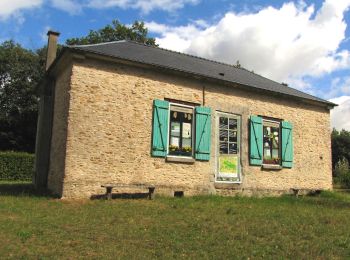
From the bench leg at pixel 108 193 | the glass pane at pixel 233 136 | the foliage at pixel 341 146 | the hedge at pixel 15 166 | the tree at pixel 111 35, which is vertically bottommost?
the bench leg at pixel 108 193

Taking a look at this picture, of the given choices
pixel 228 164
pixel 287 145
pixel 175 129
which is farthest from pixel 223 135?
pixel 287 145

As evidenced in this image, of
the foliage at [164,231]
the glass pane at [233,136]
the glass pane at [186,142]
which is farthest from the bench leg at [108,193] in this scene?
the glass pane at [233,136]

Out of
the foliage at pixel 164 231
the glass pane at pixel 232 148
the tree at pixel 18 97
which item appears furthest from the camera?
the tree at pixel 18 97

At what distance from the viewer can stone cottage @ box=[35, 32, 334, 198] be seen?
11.0 meters

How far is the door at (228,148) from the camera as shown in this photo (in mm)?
13250

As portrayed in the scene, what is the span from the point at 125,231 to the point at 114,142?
15.2 ft

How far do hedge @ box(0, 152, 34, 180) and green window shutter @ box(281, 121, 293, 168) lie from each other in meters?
13.2

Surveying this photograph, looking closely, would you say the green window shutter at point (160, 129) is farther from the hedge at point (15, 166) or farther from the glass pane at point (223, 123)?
the hedge at point (15, 166)

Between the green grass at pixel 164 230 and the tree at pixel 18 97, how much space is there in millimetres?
19157

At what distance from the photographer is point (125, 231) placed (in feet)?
22.8

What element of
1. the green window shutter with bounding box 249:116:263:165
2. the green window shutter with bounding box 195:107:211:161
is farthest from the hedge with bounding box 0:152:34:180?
the green window shutter with bounding box 249:116:263:165

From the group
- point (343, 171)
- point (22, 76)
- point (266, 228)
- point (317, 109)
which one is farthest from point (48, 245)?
point (22, 76)

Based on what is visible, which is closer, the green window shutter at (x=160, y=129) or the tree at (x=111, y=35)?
the green window shutter at (x=160, y=129)

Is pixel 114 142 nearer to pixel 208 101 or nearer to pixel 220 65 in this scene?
pixel 208 101
